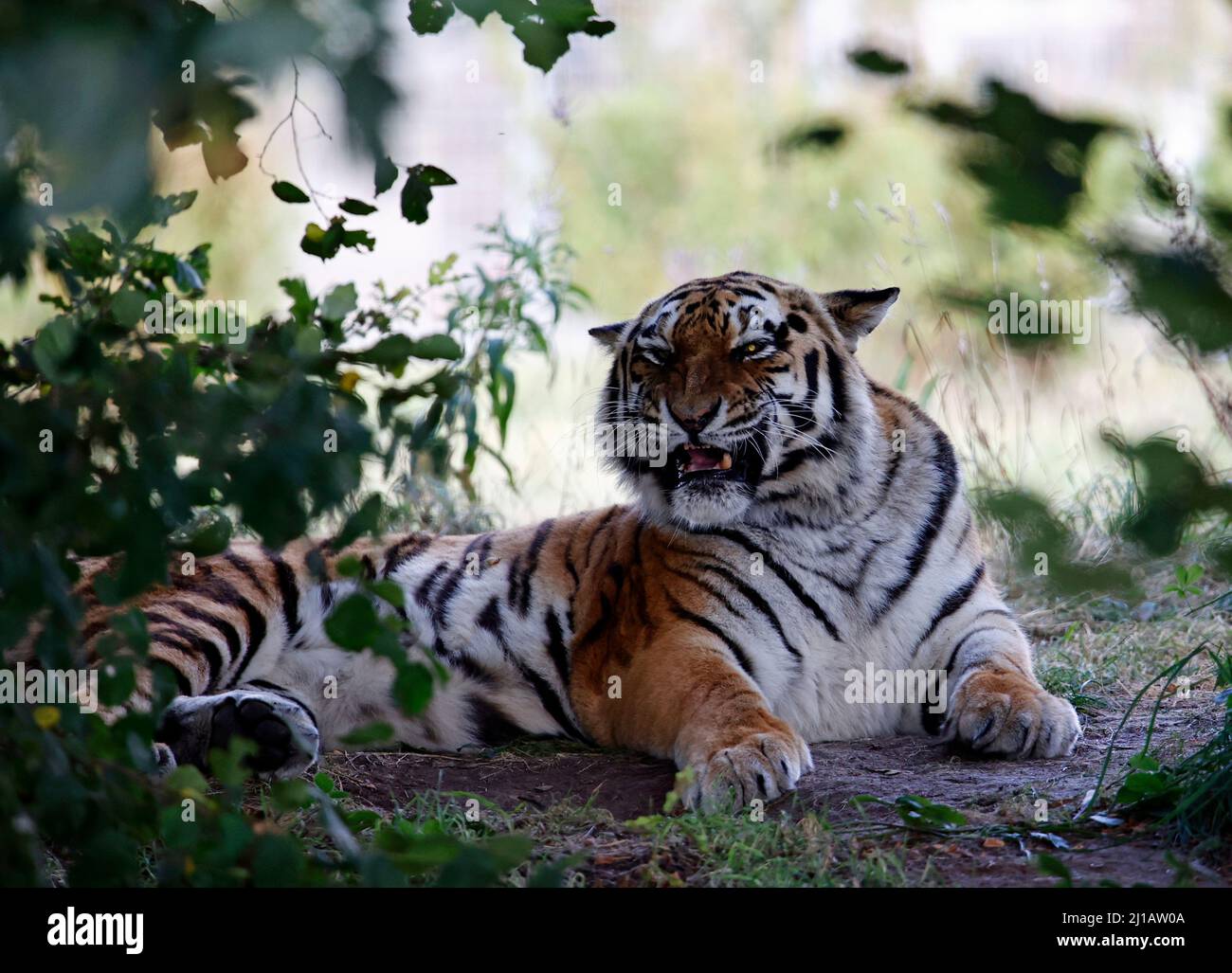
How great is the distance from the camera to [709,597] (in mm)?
3867

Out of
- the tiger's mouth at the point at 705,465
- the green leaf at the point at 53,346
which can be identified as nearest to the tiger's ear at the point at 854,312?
the tiger's mouth at the point at 705,465

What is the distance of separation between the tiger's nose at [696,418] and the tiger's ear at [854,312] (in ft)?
2.05

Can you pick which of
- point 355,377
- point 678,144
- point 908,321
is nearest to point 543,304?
point 908,321

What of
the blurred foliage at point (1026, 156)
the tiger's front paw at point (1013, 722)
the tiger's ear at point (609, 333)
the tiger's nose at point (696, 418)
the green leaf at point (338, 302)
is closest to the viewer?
the blurred foliage at point (1026, 156)

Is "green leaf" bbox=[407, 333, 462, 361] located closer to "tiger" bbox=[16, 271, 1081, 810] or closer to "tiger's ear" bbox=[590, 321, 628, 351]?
"tiger" bbox=[16, 271, 1081, 810]

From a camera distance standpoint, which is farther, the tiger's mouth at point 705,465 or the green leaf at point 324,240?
the tiger's mouth at point 705,465

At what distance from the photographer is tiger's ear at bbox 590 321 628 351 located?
4.25 metres

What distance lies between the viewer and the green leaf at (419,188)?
7.09 feet

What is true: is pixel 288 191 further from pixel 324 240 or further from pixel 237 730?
pixel 237 730

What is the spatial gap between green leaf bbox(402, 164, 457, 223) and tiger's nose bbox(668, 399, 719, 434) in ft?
5.52

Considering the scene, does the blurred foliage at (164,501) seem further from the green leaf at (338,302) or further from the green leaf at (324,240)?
the green leaf at (324,240)

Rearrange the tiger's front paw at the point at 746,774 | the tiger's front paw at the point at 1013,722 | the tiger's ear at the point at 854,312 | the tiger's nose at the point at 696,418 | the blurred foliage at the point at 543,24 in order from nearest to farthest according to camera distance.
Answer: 1. the blurred foliage at the point at 543,24
2. the tiger's front paw at the point at 746,774
3. the tiger's front paw at the point at 1013,722
4. the tiger's nose at the point at 696,418
5. the tiger's ear at the point at 854,312

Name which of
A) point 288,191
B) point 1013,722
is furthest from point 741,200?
point 288,191

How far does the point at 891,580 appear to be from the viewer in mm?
3904
